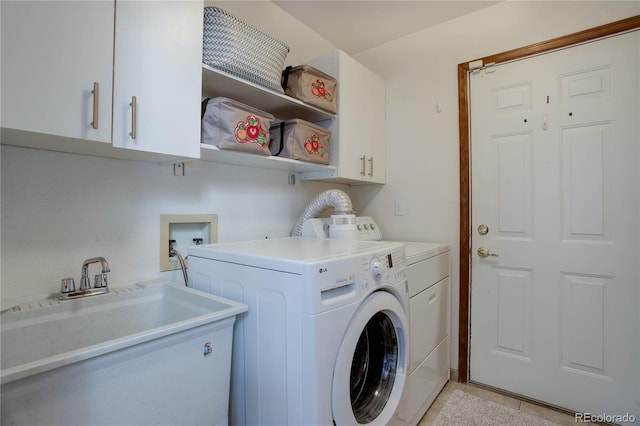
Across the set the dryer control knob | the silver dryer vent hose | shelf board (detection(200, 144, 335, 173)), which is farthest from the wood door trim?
the dryer control knob

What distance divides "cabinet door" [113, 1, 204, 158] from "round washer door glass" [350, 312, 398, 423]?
1.09 m

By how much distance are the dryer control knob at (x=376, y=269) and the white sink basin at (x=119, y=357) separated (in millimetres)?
507

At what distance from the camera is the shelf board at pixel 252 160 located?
147cm

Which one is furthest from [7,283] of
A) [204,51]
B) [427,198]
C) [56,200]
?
[427,198]

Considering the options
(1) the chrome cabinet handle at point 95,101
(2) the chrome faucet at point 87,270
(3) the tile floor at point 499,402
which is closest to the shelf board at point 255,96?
(1) the chrome cabinet handle at point 95,101

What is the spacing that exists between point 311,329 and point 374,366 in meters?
0.67

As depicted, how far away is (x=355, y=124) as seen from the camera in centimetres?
218

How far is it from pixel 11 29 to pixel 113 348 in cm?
89

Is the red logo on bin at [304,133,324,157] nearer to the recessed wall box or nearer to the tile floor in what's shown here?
the recessed wall box

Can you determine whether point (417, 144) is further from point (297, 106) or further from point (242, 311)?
point (242, 311)

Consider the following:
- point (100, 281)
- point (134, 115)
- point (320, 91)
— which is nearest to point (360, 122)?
point (320, 91)

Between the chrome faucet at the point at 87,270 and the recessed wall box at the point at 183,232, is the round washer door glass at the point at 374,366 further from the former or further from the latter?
the chrome faucet at the point at 87,270

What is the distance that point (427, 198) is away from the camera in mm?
2332

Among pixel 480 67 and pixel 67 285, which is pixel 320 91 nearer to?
pixel 480 67
